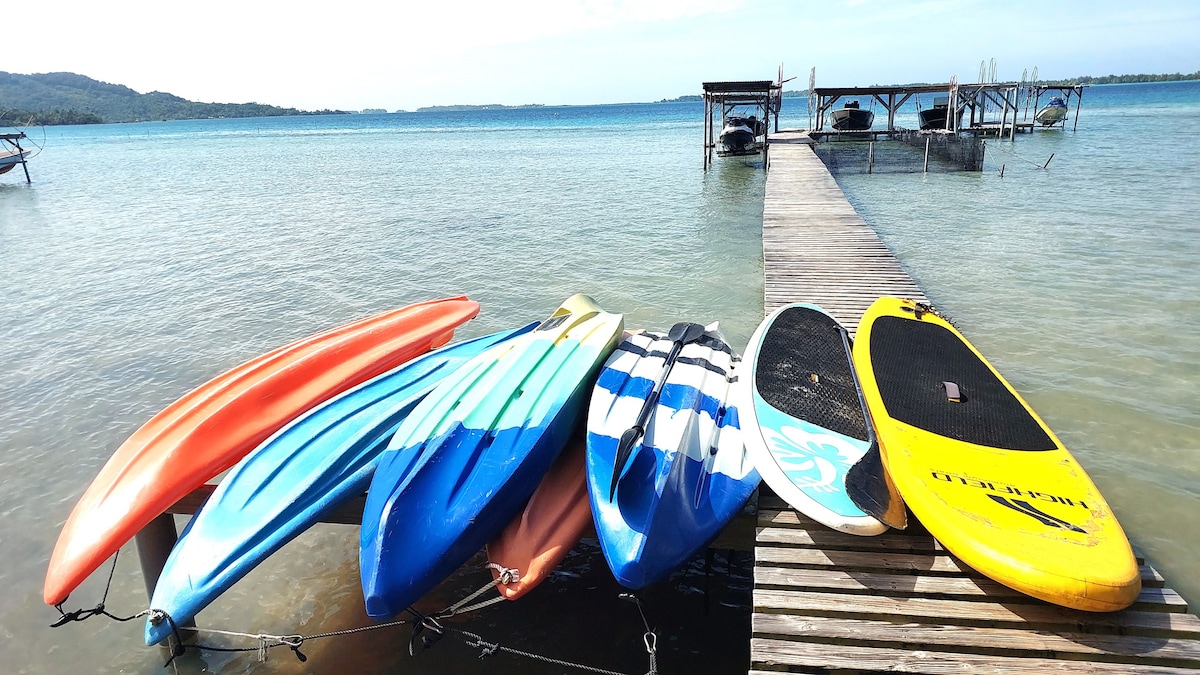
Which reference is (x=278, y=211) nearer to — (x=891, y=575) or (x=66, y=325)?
(x=66, y=325)

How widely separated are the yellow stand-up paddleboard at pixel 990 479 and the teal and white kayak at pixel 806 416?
0.19m

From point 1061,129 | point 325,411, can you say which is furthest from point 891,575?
point 1061,129

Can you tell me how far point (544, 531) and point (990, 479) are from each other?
235 cm

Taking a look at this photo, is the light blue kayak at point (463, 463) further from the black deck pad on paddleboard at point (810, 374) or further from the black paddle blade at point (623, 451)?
the black deck pad on paddleboard at point (810, 374)

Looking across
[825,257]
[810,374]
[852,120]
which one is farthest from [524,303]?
[852,120]

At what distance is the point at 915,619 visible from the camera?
9.78 ft

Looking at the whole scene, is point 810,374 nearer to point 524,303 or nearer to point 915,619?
point 915,619

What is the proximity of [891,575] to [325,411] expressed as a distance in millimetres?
3727

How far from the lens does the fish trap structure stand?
22.4 metres

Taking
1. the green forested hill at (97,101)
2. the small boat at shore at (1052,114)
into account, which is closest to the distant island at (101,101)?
the green forested hill at (97,101)

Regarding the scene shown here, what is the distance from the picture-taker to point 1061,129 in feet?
129

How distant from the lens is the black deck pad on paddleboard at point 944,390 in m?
3.87

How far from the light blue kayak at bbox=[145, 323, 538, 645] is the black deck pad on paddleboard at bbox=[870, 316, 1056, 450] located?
132 inches

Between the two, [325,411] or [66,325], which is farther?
[66,325]
